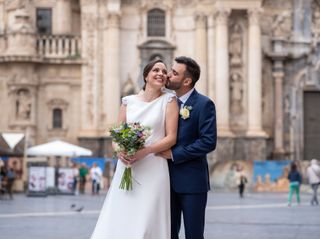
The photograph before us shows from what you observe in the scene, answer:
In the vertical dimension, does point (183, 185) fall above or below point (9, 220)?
above

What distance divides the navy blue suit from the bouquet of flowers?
41 centimetres

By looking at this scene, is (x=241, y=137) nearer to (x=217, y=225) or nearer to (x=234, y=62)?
(x=234, y=62)

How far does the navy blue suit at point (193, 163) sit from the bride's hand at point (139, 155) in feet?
1.04

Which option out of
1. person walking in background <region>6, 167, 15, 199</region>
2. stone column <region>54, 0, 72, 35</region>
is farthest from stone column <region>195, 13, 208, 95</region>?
person walking in background <region>6, 167, 15, 199</region>

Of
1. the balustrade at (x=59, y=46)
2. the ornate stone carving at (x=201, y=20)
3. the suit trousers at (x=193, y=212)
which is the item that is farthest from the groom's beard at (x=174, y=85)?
the balustrade at (x=59, y=46)

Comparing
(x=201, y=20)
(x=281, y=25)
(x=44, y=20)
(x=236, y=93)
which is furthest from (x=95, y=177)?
(x=281, y=25)

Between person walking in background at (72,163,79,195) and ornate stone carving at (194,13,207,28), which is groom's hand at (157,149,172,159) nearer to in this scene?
person walking in background at (72,163,79,195)

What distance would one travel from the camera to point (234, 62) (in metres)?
44.1

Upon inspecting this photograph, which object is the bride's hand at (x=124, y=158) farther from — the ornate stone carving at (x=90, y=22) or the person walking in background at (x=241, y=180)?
the ornate stone carving at (x=90, y=22)

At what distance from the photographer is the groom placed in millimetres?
8375

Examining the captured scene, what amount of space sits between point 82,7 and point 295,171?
18.3 m

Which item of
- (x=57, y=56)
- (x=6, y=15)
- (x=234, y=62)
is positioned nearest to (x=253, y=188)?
(x=234, y=62)

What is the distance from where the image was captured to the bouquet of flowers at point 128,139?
8117 mm

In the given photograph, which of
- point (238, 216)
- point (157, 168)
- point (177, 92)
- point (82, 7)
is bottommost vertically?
point (238, 216)
